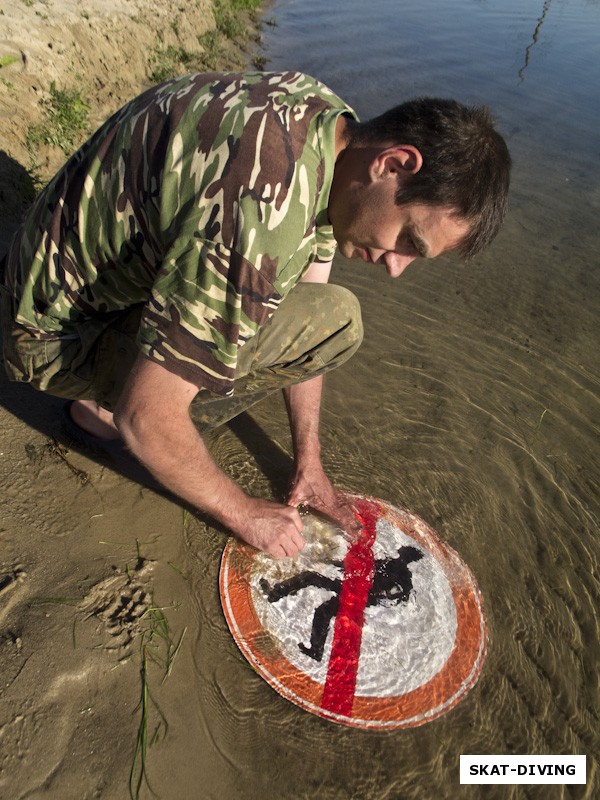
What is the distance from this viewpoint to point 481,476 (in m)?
3.04

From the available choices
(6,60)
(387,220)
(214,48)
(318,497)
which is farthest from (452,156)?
(214,48)

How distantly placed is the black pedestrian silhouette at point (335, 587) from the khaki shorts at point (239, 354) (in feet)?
2.28

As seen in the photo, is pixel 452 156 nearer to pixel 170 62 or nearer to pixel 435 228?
pixel 435 228

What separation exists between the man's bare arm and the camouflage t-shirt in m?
0.07

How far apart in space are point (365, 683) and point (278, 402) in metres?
1.46

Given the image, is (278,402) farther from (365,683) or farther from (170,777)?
(170,777)

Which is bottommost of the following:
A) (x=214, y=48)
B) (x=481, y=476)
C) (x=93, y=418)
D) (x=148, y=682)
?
(x=481, y=476)

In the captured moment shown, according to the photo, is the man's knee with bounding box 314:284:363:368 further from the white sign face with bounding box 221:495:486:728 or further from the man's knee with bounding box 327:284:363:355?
the white sign face with bounding box 221:495:486:728

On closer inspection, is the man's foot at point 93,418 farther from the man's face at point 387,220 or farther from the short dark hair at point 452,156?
the short dark hair at point 452,156

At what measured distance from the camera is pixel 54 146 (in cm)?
421

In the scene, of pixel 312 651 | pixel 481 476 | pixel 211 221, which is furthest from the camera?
pixel 481 476

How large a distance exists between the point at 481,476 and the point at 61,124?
3.59 meters

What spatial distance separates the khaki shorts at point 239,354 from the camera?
6.84 feet

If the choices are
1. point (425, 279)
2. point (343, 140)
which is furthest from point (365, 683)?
point (425, 279)
